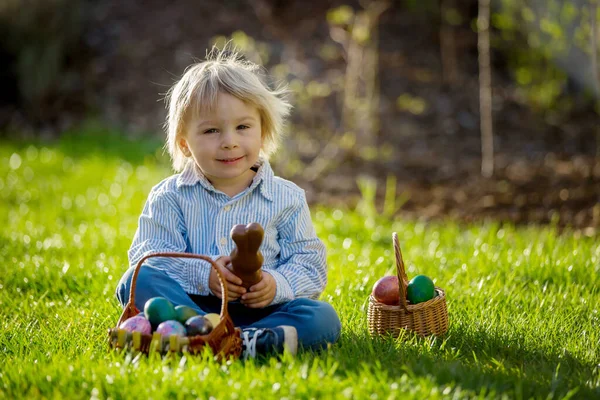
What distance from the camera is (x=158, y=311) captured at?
2.83 m

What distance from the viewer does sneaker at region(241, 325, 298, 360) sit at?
2916 mm

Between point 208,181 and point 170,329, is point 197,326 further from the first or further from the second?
point 208,181

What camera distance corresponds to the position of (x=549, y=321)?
3.35m

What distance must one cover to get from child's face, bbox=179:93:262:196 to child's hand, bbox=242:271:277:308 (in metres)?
0.51

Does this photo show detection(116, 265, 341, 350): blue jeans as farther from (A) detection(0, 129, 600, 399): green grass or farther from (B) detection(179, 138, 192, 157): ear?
(B) detection(179, 138, 192, 157): ear

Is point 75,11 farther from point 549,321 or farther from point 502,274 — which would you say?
point 549,321

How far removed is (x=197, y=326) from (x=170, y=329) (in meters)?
0.10

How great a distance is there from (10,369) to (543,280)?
2630 mm

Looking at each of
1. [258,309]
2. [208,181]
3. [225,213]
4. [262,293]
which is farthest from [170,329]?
[208,181]

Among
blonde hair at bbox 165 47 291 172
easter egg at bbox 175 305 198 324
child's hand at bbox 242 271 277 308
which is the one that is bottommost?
easter egg at bbox 175 305 198 324

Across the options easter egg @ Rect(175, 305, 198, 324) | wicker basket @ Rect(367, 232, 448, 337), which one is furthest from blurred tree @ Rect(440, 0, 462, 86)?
easter egg @ Rect(175, 305, 198, 324)

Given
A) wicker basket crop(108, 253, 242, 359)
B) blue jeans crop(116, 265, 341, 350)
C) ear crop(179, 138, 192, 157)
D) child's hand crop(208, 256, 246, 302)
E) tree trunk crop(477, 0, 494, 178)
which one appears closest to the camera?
wicker basket crop(108, 253, 242, 359)

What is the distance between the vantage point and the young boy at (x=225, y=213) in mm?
3158

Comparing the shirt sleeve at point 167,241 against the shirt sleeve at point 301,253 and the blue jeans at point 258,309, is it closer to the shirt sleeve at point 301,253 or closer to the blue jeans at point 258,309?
the blue jeans at point 258,309
